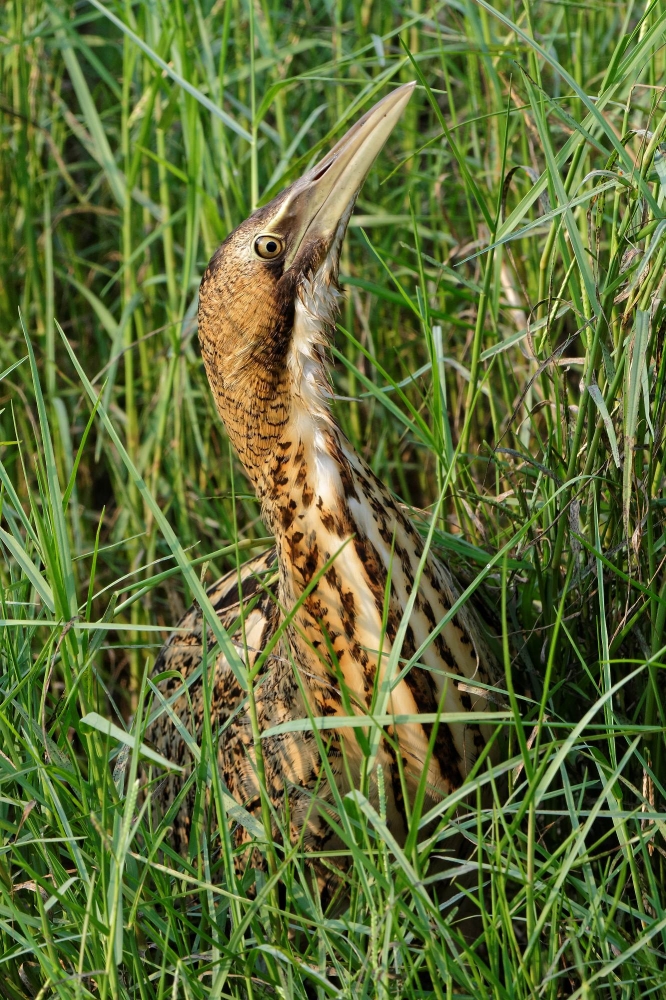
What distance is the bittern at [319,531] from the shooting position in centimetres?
187

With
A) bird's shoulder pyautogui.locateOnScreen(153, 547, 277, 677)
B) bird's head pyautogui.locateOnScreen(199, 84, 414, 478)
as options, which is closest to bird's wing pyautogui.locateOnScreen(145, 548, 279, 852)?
bird's shoulder pyautogui.locateOnScreen(153, 547, 277, 677)

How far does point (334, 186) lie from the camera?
2.03m

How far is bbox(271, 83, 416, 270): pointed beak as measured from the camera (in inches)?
78.7

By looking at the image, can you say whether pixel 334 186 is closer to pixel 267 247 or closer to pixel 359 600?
pixel 267 247

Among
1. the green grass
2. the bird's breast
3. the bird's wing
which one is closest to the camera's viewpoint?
the green grass

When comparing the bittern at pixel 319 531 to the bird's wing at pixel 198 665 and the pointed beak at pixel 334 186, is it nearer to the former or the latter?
the pointed beak at pixel 334 186

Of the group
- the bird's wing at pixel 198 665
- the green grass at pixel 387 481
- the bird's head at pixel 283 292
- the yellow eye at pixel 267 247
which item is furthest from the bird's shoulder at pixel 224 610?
the yellow eye at pixel 267 247

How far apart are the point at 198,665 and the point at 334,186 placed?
0.86 metres

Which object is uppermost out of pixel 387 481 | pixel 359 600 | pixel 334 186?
pixel 334 186

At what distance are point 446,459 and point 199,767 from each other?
0.69m

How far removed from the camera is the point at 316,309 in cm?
201

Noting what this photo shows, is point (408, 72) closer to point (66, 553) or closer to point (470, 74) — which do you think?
point (470, 74)

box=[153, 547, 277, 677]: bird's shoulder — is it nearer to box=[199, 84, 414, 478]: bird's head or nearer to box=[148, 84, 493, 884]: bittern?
box=[148, 84, 493, 884]: bittern

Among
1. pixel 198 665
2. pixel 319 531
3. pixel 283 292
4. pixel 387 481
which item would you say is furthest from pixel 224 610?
pixel 387 481
